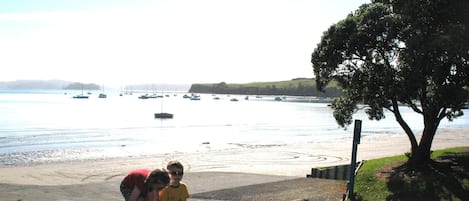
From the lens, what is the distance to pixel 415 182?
13344 mm

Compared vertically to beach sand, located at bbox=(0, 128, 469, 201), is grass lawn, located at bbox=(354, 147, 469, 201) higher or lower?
higher

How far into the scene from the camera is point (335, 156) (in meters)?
33.2

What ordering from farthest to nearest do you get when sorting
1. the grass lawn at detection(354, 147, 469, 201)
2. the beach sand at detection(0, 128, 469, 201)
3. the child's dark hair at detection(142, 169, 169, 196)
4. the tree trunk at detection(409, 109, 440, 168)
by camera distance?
the tree trunk at detection(409, 109, 440, 168) < the beach sand at detection(0, 128, 469, 201) < the grass lawn at detection(354, 147, 469, 201) < the child's dark hair at detection(142, 169, 169, 196)

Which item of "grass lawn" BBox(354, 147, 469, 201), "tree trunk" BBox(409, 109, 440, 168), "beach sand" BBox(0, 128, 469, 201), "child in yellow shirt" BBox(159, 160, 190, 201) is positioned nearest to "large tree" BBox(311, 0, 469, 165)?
"tree trunk" BBox(409, 109, 440, 168)

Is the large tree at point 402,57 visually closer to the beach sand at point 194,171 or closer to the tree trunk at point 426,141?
the tree trunk at point 426,141

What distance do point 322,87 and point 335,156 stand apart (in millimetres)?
16565

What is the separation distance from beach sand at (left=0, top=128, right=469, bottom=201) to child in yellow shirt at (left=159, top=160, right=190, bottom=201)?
27.2ft

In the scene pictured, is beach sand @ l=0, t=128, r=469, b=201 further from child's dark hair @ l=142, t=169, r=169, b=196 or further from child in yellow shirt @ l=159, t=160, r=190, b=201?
child's dark hair @ l=142, t=169, r=169, b=196

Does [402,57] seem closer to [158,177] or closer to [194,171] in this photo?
[158,177]

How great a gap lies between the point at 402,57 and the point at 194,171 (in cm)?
1380

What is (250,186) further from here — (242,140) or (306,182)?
(242,140)

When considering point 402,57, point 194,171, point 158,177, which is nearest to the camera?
point 158,177

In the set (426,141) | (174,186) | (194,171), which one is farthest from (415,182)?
(194,171)

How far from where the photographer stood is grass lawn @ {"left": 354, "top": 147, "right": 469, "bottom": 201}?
12.5 metres
